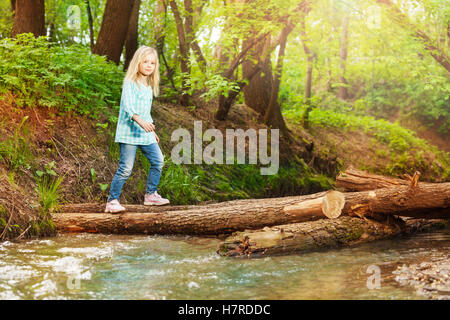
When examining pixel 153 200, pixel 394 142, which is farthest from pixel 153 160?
pixel 394 142

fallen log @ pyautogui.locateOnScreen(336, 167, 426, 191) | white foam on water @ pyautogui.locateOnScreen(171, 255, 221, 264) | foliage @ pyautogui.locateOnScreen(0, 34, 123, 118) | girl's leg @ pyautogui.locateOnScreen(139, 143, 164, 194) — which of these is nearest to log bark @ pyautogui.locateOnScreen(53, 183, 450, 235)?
girl's leg @ pyautogui.locateOnScreen(139, 143, 164, 194)

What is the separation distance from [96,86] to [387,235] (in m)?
5.69

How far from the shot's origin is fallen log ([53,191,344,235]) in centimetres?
599

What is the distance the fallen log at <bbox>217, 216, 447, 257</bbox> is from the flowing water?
0.18 metres

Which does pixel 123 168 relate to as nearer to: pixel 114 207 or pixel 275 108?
pixel 114 207

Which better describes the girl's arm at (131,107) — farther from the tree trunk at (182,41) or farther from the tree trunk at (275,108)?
the tree trunk at (275,108)

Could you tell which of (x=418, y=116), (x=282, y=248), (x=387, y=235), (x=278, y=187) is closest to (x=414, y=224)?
(x=387, y=235)

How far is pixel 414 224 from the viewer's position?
7.00 m

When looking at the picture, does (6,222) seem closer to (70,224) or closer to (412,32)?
(70,224)

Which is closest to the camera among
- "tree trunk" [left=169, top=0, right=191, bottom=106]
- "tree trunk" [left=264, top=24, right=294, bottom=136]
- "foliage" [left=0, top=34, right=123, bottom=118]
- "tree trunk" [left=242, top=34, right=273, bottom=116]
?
"foliage" [left=0, top=34, right=123, bottom=118]

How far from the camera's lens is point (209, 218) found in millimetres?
6090

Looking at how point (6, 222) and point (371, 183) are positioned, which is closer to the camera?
point (6, 222)

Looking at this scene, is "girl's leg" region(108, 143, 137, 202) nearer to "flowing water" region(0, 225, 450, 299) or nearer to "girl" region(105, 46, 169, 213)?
"girl" region(105, 46, 169, 213)

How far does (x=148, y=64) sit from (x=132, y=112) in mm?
702
